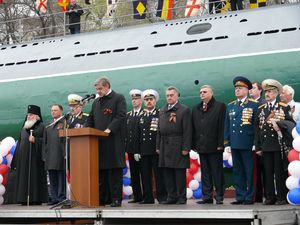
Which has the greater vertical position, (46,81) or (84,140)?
(46,81)

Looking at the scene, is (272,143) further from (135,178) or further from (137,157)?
(135,178)

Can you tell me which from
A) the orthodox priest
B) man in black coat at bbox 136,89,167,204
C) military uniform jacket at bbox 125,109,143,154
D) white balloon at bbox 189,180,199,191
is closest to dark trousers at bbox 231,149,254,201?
man in black coat at bbox 136,89,167,204

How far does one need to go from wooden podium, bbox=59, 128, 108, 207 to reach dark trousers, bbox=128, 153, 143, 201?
5.30ft

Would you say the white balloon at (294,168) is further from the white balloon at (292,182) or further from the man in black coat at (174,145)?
the man in black coat at (174,145)

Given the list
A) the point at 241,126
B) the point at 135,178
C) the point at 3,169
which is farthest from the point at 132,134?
the point at 3,169

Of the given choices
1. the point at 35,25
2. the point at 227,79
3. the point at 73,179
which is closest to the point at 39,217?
the point at 73,179

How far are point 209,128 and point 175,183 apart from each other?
0.99 metres

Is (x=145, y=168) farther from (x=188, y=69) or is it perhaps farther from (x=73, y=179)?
(x=188, y=69)

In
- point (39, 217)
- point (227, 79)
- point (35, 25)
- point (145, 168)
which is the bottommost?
point (39, 217)

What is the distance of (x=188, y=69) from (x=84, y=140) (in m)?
5.10

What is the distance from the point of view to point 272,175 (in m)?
8.56

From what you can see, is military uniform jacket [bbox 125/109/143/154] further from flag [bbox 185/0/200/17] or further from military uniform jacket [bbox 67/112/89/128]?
flag [bbox 185/0/200/17]

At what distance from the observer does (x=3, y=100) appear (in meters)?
15.7

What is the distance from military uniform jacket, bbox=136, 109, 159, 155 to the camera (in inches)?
393
